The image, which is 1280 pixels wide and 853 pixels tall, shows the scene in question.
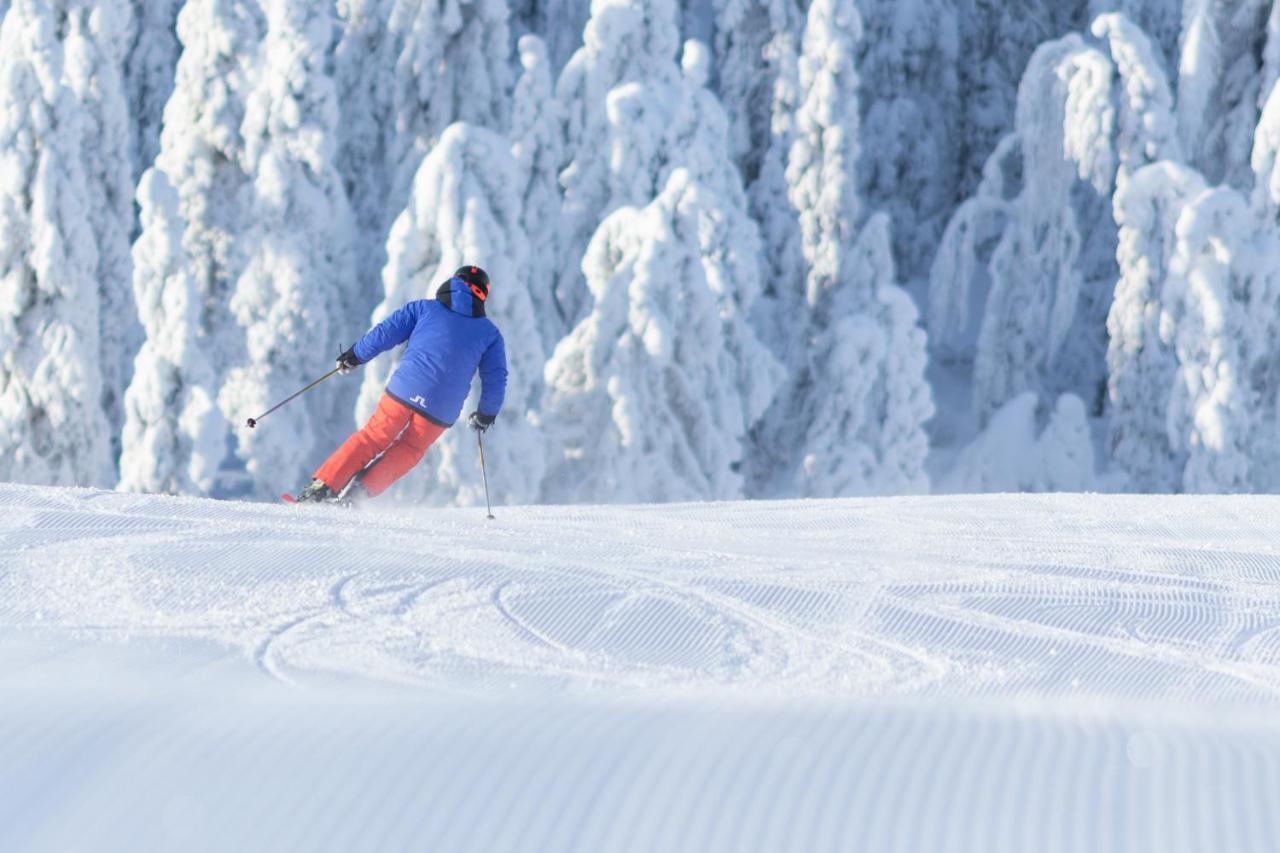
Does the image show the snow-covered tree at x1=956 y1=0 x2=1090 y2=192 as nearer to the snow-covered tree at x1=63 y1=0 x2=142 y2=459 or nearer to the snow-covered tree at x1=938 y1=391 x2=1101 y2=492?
the snow-covered tree at x1=938 y1=391 x2=1101 y2=492

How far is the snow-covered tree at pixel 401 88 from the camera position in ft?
69.1

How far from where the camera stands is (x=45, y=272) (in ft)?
61.8

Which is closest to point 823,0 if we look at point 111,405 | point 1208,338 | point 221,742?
point 1208,338

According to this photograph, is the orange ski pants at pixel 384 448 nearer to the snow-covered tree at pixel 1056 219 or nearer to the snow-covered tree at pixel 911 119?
the snow-covered tree at pixel 1056 219

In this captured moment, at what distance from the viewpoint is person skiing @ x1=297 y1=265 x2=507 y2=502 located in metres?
8.15

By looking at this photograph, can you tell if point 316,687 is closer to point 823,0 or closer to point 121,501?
point 121,501

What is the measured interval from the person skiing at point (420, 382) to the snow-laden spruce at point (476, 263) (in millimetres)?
8835

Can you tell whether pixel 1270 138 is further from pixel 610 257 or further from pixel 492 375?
pixel 492 375

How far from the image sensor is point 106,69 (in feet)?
64.8

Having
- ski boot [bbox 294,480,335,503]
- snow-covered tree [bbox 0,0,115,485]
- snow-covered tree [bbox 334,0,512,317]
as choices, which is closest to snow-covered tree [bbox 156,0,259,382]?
snow-covered tree [bbox 0,0,115,485]

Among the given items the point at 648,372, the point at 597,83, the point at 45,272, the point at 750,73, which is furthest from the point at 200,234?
the point at 750,73

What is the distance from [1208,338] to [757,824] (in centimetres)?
1707

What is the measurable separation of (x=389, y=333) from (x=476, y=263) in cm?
912

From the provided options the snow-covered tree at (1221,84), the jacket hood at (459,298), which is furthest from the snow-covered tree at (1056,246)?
the jacket hood at (459,298)
